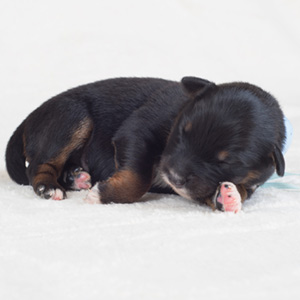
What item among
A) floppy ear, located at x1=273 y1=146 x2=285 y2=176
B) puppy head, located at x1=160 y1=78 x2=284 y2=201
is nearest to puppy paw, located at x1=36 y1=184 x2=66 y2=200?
puppy head, located at x1=160 y1=78 x2=284 y2=201

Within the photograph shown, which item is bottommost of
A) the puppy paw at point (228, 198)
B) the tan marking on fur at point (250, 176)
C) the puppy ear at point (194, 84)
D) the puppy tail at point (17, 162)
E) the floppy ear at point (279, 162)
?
the puppy tail at point (17, 162)

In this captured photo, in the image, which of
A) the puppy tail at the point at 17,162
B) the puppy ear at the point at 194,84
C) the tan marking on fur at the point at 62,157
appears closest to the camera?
the puppy ear at the point at 194,84

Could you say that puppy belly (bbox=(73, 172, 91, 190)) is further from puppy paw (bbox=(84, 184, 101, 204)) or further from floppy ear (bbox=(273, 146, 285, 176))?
floppy ear (bbox=(273, 146, 285, 176))

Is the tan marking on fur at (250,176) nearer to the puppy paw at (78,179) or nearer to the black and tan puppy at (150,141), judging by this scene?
the black and tan puppy at (150,141)

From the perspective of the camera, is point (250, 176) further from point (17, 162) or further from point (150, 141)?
point (17, 162)

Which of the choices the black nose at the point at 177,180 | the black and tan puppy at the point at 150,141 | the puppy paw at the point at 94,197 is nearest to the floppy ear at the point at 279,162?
the black and tan puppy at the point at 150,141

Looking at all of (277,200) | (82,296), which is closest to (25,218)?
(82,296)

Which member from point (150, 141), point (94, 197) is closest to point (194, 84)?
point (150, 141)
